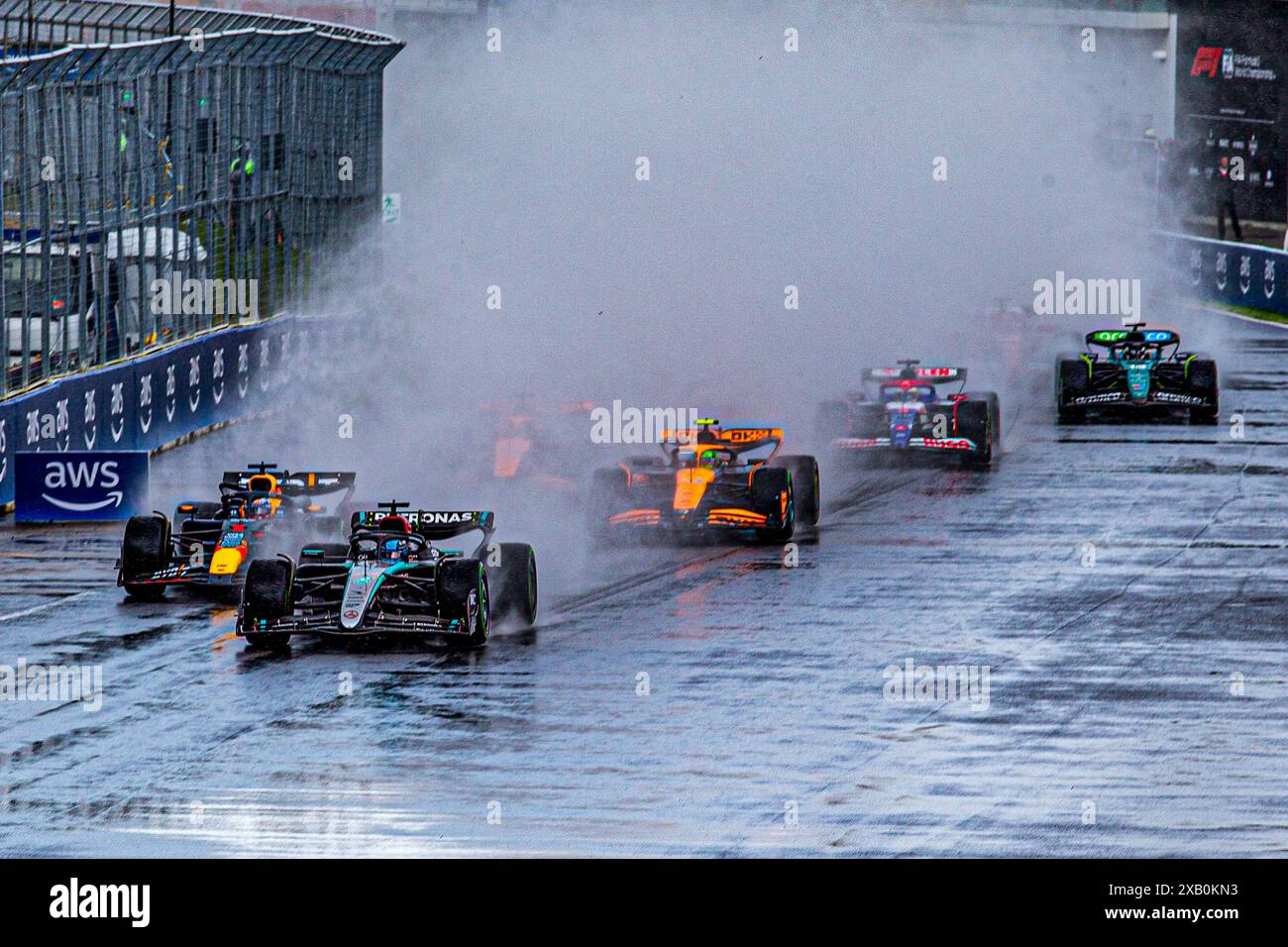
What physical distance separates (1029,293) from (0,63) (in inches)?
990

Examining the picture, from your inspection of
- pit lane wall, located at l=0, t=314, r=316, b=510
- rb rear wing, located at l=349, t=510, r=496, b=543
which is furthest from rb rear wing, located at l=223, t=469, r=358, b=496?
pit lane wall, located at l=0, t=314, r=316, b=510

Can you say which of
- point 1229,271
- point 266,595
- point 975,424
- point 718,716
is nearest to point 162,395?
point 975,424

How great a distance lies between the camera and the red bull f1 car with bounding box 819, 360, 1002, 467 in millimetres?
25172

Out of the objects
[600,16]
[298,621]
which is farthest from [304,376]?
[298,621]

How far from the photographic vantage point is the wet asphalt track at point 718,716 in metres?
11.0

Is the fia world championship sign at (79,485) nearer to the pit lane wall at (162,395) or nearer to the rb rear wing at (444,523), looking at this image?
the pit lane wall at (162,395)

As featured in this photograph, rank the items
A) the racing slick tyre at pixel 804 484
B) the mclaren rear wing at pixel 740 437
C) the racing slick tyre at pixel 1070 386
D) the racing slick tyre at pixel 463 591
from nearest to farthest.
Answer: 1. the racing slick tyre at pixel 463 591
2. the mclaren rear wing at pixel 740 437
3. the racing slick tyre at pixel 804 484
4. the racing slick tyre at pixel 1070 386

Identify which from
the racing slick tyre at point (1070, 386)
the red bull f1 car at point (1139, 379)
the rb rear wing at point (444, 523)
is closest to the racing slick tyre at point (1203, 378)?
the red bull f1 car at point (1139, 379)

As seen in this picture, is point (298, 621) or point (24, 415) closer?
point (298, 621)

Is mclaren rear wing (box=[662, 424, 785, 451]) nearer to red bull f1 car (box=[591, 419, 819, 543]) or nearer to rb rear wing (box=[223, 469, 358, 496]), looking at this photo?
Result: red bull f1 car (box=[591, 419, 819, 543])

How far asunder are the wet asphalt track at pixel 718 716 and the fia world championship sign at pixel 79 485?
0.96 meters

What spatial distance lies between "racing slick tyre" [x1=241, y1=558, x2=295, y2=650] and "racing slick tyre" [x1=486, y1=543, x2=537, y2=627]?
1514 mm

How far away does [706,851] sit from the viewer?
10.5 meters
